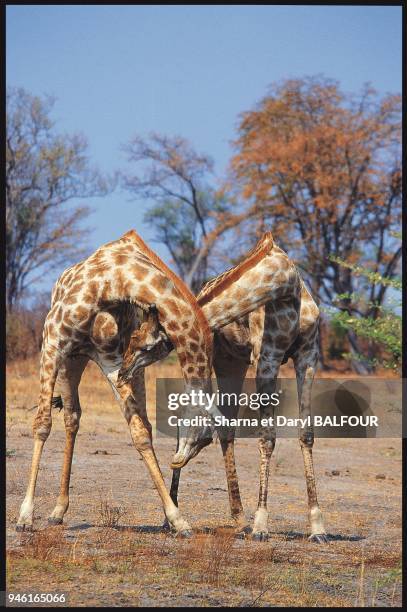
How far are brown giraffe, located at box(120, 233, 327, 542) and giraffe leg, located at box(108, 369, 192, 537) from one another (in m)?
0.69

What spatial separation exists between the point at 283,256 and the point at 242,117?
31957 mm

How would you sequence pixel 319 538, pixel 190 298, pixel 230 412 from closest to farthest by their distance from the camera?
pixel 190 298
pixel 319 538
pixel 230 412

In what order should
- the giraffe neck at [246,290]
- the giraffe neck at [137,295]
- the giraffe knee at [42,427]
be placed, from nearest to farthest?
the giraffe neck at [137,295]
the giraffe neck at [246,290]
the giraffe knee at [42,427]

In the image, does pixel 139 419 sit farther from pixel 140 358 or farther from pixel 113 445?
pixel 113 445

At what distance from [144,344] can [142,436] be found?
0.92 metres

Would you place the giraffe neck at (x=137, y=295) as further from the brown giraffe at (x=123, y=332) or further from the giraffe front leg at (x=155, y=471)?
the giraffe front leg at (x=155, y=471)

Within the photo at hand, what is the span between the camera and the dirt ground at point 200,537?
6.60 m

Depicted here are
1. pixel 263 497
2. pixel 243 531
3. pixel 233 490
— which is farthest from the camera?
pixel 233 490

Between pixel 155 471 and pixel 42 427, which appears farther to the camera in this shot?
pixel 42 427

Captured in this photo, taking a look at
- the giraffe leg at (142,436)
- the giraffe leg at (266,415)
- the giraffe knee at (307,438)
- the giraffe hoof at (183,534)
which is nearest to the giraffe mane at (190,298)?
the giraffe leg at (142,436)

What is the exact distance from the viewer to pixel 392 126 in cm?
3772

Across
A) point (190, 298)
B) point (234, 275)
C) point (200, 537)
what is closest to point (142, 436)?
point (200, 537)

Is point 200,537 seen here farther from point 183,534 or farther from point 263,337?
point 263,337

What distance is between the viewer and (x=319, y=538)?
8844 mm
